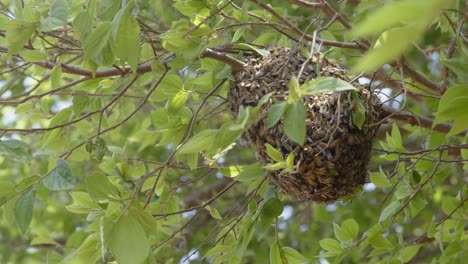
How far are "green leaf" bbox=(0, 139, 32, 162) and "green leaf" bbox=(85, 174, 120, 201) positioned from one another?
24 cm

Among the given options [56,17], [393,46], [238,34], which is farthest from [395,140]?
[393,46]

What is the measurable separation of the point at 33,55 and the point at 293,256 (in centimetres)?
75

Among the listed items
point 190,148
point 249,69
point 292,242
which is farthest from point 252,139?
point 292,242

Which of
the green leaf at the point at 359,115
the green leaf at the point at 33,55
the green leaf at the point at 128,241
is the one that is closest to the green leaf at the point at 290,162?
the green leaf at the point at 359,115

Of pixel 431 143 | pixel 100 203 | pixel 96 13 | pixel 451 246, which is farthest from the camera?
pixel 431 143

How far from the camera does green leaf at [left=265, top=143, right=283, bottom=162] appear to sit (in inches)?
58.8

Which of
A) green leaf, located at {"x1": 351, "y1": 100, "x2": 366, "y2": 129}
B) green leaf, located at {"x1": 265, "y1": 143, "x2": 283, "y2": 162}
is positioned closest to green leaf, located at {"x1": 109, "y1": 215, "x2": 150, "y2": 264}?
green leaf, located at {"x1": 265, "y1": 143, "x2": 283, "y2": 162}

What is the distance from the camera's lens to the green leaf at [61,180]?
155cm

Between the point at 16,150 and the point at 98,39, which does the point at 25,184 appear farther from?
the point at 98,39

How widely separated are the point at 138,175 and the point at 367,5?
0.79 meters

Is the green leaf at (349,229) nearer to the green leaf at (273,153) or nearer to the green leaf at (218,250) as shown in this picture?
the green leaf at (218,250)

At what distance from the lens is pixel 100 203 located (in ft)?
5.61

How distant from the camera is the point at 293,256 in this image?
1.78 m

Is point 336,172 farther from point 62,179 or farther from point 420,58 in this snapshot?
point 420,58
